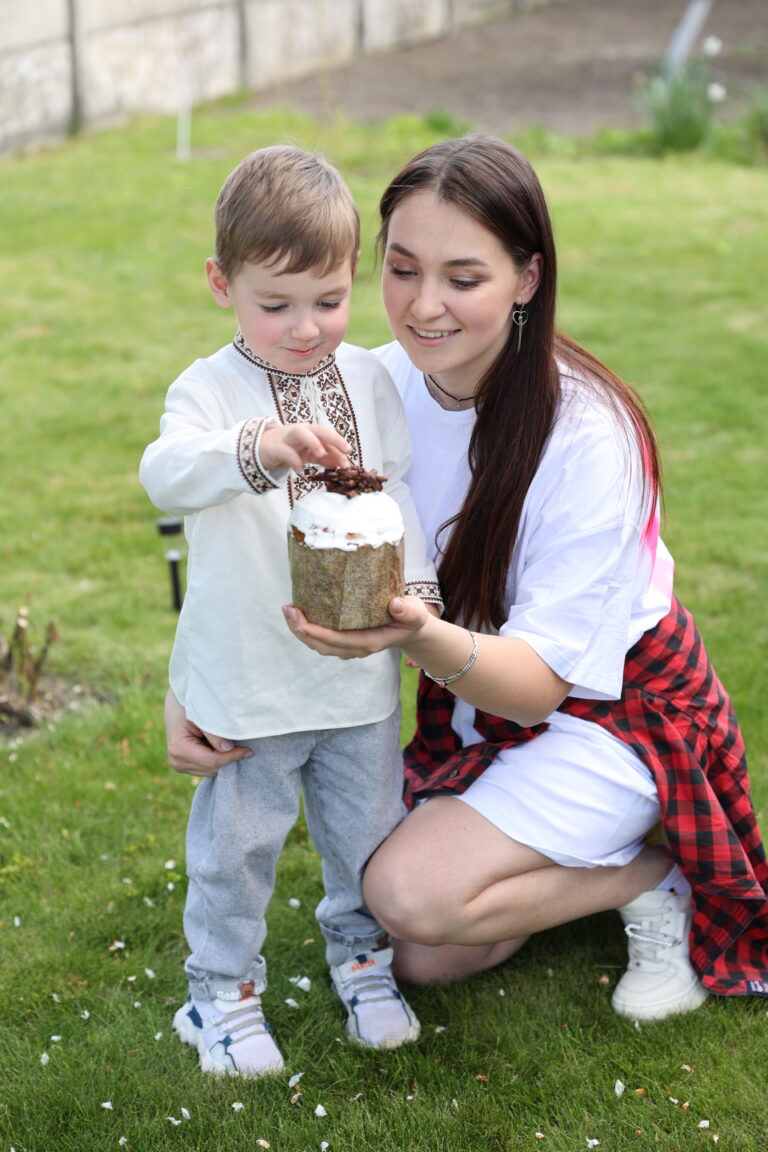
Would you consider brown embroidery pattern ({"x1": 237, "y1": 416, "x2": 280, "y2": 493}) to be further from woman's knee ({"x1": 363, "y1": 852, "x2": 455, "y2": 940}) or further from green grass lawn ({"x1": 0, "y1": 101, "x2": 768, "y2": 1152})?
woman's knee ({"x1": 363, "y1": 852, "x2": 455, "y2": 940})

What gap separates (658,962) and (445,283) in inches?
58.1

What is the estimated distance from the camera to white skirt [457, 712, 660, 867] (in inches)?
107

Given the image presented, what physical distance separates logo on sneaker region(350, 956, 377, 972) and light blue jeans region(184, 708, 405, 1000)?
49mm

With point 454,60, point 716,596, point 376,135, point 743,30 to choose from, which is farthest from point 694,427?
point 743,30

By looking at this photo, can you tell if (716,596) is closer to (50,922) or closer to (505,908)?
(505,908)

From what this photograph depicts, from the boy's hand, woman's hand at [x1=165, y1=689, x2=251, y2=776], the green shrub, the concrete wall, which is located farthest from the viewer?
the green shrub

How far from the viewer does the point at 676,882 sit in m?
2.97

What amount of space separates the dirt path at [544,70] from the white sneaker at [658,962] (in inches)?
378

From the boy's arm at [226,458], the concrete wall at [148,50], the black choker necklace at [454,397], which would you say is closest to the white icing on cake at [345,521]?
the boy's arm at [226,458]

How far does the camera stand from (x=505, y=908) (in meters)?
2.71

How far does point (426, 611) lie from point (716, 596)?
8.37 ft

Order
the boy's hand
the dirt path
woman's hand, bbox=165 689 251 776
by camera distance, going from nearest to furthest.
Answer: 1. the boy's hand
2. woman's hand, bbox=165 689 251 776
3. the dirt path

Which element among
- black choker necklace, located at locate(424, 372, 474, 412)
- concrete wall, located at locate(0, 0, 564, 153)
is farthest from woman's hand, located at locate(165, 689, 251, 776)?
concrete wall, located at locate(0, 0, 564, 153)

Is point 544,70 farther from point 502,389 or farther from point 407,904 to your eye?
point 407,904
